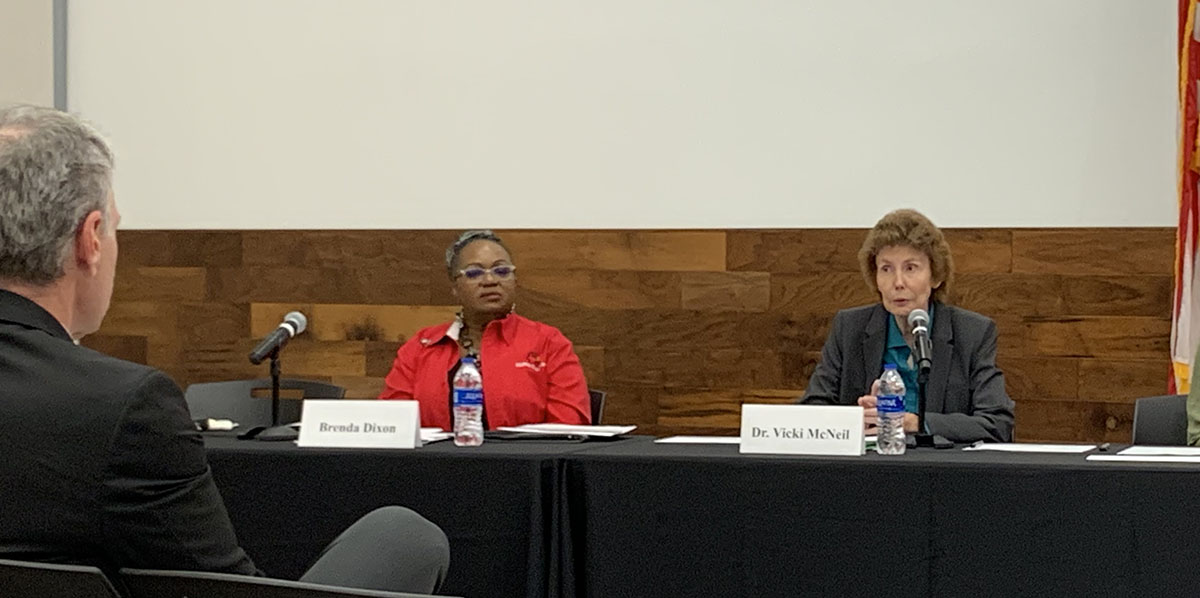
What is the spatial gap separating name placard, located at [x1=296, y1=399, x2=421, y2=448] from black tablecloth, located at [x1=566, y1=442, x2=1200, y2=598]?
16.0 inches

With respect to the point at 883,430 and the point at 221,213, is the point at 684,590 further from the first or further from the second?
the point at 221,213

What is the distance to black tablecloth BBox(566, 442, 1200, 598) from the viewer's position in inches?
110

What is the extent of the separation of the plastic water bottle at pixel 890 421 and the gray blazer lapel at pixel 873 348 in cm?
76

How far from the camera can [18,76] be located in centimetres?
617

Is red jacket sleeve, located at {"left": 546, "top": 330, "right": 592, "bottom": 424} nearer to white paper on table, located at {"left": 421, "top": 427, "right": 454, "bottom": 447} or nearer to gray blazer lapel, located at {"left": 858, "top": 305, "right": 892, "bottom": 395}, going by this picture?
white paper on table, located at {"left": 421, "top": 427, "right": 454, "bottom": 447}

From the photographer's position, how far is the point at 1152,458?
2953mm

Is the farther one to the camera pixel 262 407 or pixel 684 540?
pixel 262 407

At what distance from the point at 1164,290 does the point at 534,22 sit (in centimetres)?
243

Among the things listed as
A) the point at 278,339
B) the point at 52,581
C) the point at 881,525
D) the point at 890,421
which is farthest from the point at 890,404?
the point at 52,581

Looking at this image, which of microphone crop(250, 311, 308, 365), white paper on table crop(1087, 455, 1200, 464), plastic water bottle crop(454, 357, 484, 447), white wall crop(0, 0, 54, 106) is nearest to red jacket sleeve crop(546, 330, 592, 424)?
plastic water bottle crop(454, 357, 484, 447)

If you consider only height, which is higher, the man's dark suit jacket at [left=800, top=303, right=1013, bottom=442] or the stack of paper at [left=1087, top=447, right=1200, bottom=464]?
the man's dark suit jacket at [left=800, top=303, right=1013, bottom=442]

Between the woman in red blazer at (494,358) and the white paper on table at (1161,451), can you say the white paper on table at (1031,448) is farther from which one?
the woman in red blazer at (494,358)

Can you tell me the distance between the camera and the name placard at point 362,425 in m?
3.28

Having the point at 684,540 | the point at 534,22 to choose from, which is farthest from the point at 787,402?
the point at 684,540
